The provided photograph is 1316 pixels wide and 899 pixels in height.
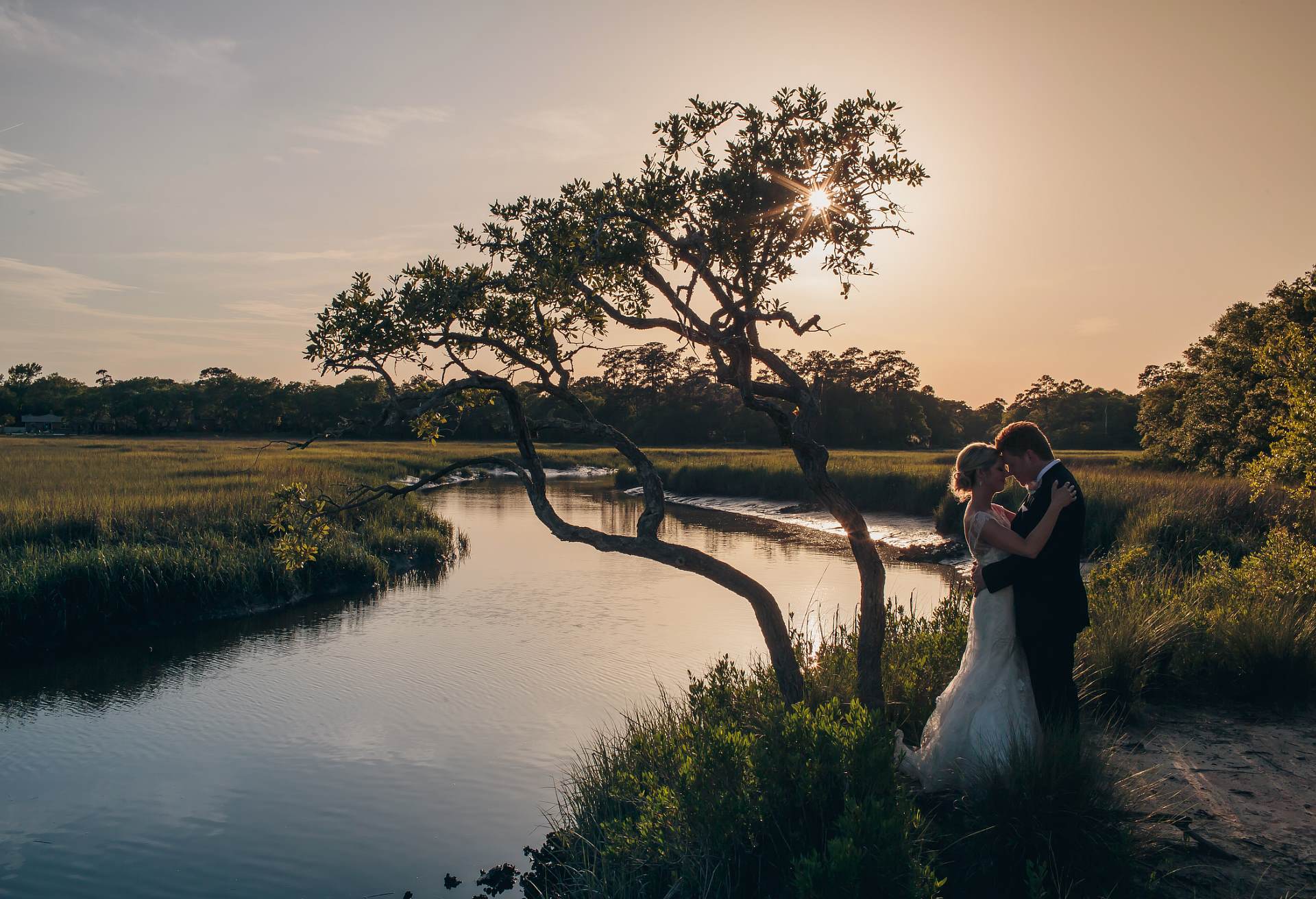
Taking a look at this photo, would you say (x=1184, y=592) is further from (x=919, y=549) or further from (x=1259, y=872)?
(x=919, y=549)

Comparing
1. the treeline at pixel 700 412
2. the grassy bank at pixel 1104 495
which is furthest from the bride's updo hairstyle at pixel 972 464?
the treeline at pixel 700 412

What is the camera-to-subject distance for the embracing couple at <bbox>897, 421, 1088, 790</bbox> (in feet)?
14.7

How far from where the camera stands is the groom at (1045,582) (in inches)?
177

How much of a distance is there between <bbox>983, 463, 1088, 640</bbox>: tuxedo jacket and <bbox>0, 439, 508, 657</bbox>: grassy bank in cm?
852

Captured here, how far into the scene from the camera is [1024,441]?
4613 mm

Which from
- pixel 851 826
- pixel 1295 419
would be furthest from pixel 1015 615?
pixel 1295 419

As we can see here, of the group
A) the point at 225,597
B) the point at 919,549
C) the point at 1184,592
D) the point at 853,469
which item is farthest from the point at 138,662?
the point at 853,469

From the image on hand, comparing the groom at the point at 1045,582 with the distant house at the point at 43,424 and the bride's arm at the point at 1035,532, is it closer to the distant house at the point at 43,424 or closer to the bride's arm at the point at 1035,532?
the bride's arm at the point at 1035,532

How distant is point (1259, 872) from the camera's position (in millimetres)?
4020

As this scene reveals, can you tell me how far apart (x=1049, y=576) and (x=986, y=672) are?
643 millimetres

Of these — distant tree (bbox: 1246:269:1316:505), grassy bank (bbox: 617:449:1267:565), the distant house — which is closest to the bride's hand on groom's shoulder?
distant tree (bbox: 1246:269:1316:505)

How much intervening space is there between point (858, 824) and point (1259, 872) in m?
2.04

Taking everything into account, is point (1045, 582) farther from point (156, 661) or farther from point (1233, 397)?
point (1233, 397)

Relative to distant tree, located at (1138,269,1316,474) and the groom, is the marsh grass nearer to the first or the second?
the groom
